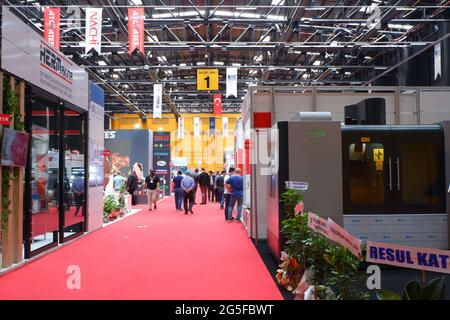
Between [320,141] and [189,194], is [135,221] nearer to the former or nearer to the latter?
[189,194]

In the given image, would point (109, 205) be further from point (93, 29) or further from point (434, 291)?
point (434, 291)

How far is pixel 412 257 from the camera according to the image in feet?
8.77

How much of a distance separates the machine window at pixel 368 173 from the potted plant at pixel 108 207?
7.71 metres

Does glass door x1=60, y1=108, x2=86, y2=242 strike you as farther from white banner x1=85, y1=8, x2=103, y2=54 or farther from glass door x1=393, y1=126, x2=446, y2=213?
glass door x1=393, y1=126, x2=446, y2=213

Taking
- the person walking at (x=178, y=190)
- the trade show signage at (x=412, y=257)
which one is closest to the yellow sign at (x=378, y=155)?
the trade show signage at (x=412, y=257)

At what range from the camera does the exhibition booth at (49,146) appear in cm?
591

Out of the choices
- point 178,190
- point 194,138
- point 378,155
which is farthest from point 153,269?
point 194,138

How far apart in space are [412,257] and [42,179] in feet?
19.7

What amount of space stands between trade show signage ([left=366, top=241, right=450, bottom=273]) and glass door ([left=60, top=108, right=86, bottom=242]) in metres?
6.58

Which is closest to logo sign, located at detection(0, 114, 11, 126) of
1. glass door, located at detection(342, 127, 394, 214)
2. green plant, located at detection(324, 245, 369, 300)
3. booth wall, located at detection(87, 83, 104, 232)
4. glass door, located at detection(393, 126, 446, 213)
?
green plant, located at detection(324, 245, 369, 300)

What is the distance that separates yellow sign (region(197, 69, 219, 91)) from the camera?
15.5m
